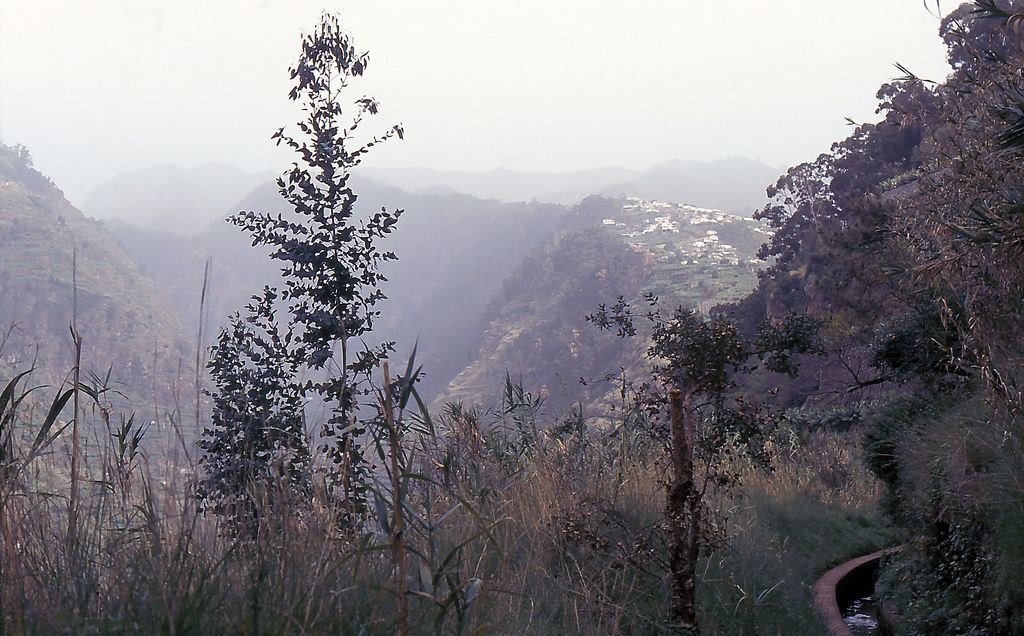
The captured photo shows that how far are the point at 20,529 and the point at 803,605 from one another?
5.34 meters

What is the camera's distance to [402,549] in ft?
8.07

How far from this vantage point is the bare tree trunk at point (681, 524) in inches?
193

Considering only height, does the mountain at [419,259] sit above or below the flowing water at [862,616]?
above

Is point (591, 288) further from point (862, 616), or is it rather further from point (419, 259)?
point (862, 616)

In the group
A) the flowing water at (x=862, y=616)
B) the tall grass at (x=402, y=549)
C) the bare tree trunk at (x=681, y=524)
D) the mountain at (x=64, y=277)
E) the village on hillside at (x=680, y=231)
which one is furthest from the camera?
the village on hillside at (x=680, y=231)

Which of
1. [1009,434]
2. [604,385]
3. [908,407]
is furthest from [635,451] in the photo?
[604,385]

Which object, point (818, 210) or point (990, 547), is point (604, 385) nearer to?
point (818, 210)

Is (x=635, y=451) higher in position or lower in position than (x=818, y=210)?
lower

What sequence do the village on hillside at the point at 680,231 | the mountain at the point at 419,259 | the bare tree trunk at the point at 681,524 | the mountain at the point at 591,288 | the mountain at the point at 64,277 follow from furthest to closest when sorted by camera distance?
the mountain at the point at 419,259 < the village on hillside at the point at 680,231 < the mountain at the point at 64,277 < the mountain at the point at 591,288 < the bare tree trunk at the point at 681,524

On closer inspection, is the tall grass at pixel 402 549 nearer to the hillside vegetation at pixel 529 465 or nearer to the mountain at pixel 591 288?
the hillside vegetation at pixel 529 465

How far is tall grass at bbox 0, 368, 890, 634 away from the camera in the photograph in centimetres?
262

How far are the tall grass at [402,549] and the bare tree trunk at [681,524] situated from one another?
0.46 feet

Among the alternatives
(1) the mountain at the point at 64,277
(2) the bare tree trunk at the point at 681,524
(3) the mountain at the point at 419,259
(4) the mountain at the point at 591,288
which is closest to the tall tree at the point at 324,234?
(2) the bare tree trunk at the point at 681,524

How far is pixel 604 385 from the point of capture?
4644 centimetres
